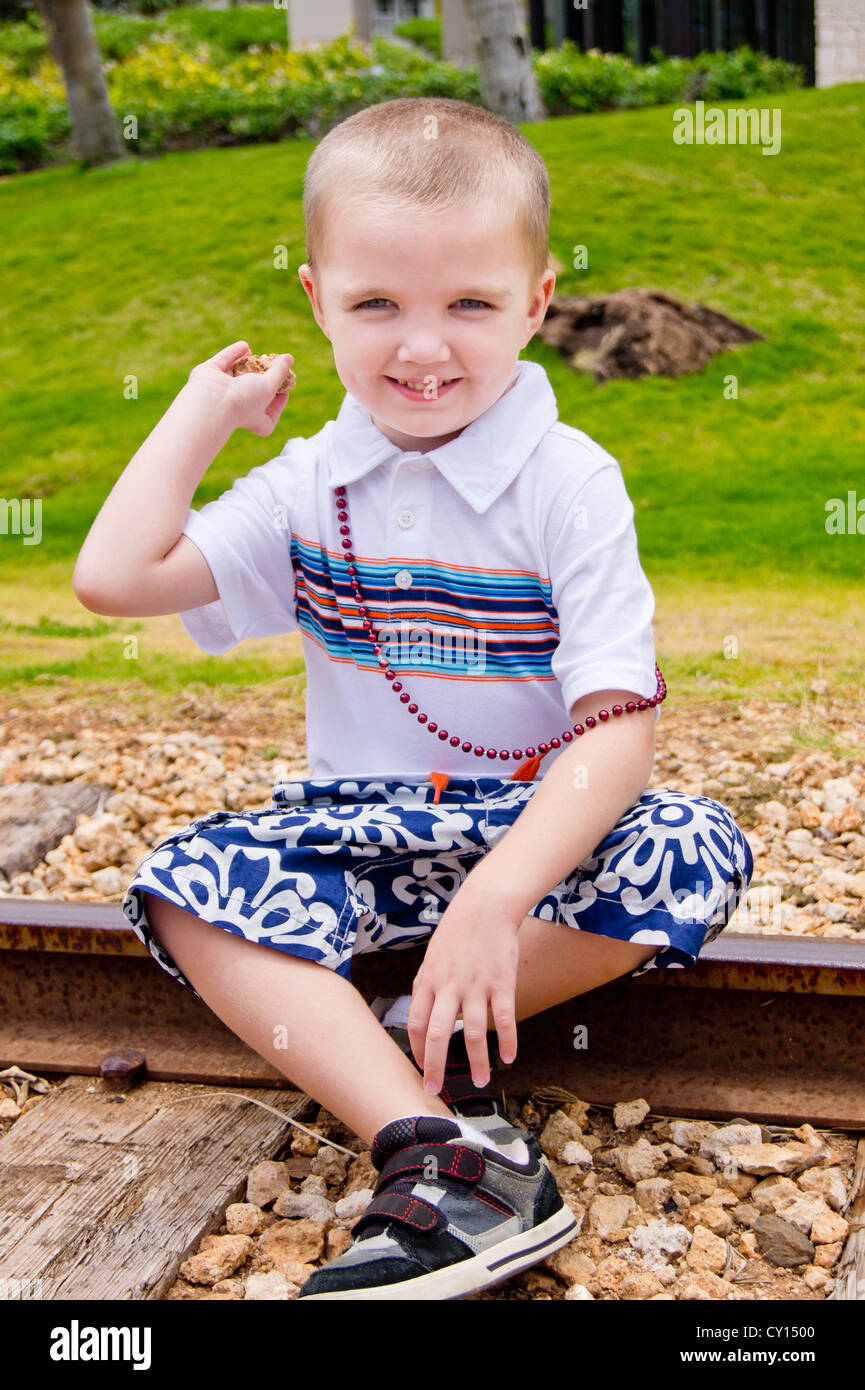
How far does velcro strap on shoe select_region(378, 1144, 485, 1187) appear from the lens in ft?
4.85

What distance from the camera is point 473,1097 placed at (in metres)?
1.69

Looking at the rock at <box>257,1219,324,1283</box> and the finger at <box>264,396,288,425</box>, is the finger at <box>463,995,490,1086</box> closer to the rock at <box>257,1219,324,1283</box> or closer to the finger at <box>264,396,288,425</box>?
the rock at <box>257,1219,324,1283</box>

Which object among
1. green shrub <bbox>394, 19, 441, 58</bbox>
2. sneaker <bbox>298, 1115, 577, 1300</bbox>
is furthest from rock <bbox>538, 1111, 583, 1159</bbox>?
green shrub <bbox>394, 19, 441, 58</bbox>

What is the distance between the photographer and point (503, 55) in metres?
9.60

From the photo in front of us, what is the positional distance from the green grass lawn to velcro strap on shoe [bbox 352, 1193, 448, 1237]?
2.62m

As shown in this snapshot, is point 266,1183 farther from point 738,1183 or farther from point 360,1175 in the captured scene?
point 738,1183

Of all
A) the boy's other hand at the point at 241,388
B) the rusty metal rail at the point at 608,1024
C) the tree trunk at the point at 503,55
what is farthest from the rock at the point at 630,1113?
the tree trunk at the point at 503,55

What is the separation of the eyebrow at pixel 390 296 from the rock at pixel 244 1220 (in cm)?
117

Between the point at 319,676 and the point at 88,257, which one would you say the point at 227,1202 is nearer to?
the point at 319,676

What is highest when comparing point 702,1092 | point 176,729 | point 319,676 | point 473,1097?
point 319,676

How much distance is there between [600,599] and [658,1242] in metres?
0.80

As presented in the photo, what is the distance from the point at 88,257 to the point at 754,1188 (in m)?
9.73

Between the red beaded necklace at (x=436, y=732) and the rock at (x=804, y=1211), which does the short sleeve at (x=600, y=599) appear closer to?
the red beaded necklace at (x=436, y=732)
